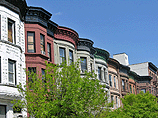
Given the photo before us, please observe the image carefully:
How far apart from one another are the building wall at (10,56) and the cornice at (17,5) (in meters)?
0.27

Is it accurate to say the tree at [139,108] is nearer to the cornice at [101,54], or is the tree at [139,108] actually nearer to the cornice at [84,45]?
the cornice at [101,54]

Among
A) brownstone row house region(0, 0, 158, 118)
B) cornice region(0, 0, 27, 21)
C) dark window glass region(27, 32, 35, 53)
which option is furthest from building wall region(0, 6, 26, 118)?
dark window glass region(27, 32, 35, 53)

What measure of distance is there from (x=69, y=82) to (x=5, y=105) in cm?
549

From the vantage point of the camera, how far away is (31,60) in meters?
25.1

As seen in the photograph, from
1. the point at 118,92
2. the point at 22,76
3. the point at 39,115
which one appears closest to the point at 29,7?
the point at 22,76

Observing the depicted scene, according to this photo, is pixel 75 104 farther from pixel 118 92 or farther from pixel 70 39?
pixel 118 92

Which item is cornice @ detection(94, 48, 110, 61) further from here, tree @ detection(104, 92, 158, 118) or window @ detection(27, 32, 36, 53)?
window @ detection(27, 32, 36, 53)

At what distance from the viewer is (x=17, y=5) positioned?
77.3 feet

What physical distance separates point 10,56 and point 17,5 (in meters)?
4.69

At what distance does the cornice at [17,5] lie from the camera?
880 inches

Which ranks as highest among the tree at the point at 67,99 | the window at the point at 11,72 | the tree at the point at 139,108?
the window at the point at 11,72

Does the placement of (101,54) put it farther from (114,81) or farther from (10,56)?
(10,56)

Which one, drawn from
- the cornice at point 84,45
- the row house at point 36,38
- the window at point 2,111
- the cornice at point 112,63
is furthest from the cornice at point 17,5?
the cornice at point 112,63

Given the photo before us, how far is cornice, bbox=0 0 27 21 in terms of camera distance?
2236cm
